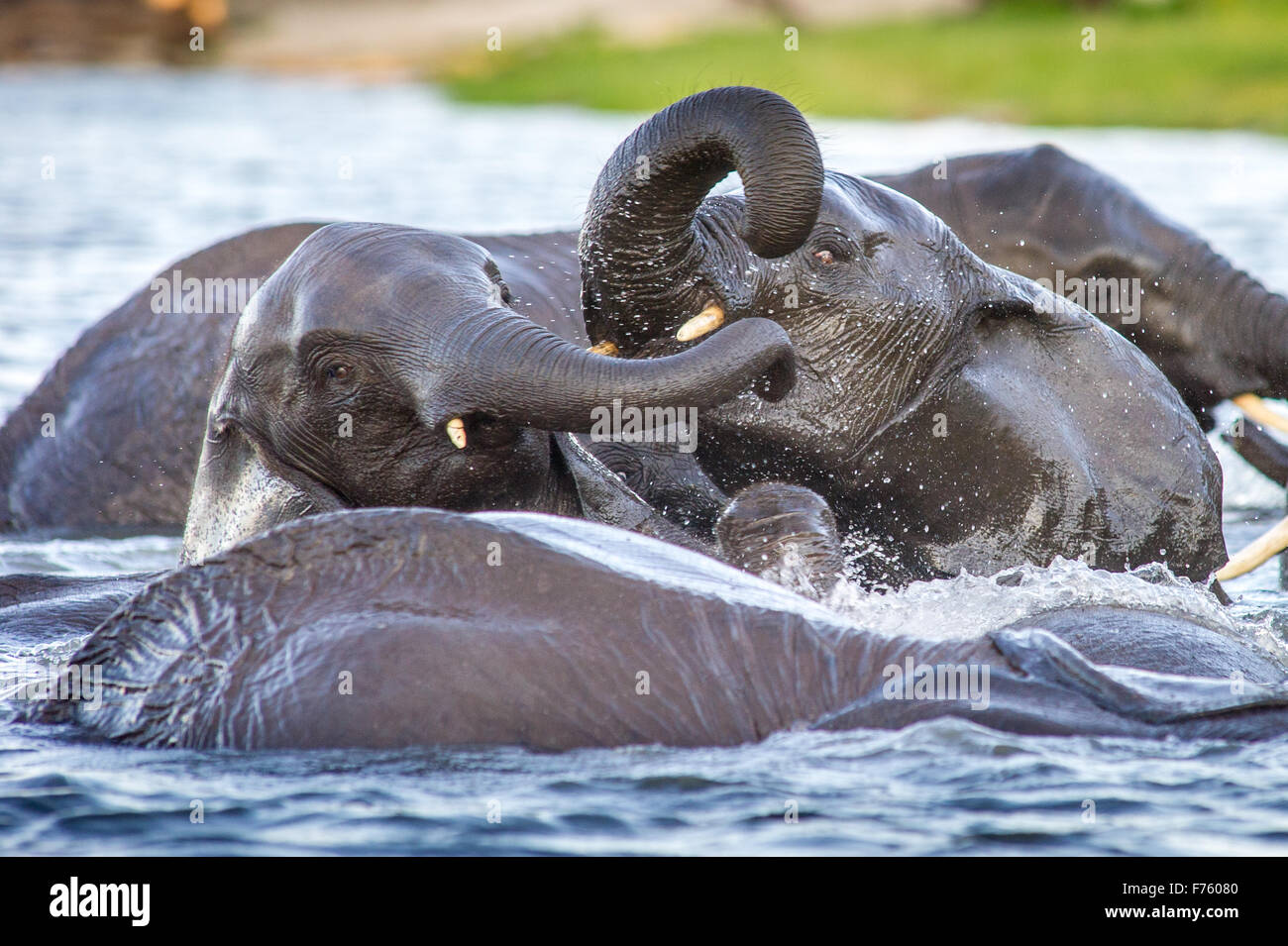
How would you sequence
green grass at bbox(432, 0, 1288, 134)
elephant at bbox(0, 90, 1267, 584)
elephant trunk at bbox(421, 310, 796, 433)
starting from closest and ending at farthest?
elephant trunk at bbox(421, 310, 796, 433) → elephant at bbox(0, 90, 1267, 584) → green grass at bbox(432, 0, 1288, 134)

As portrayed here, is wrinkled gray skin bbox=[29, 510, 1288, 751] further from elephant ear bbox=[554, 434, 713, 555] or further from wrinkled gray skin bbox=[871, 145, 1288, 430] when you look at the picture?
wrinkled gray skin bbox=[871, 145, 1288, 430]

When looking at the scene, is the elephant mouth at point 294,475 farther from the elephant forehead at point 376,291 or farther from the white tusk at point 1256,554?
the white tusk at point 1256,554

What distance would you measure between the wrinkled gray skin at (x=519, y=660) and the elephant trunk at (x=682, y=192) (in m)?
1.03

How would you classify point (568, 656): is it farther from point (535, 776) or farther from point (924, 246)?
point (924, 246)

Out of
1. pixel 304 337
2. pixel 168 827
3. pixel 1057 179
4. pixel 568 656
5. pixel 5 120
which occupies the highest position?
pixel 5 120

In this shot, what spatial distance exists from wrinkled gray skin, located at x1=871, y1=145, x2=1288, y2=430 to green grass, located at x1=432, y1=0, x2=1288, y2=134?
60.6ft

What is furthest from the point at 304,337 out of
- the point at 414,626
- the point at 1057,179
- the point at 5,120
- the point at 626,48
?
the point at 626,48

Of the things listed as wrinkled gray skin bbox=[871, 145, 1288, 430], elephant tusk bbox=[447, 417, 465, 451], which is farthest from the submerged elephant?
elephant tusk bbox=[447, 417, 465, 451]

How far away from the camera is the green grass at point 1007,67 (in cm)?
3014

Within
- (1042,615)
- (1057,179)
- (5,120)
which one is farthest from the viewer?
(5,120)

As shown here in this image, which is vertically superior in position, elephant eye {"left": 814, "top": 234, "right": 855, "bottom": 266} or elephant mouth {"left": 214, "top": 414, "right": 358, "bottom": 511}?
elephant eye {"left": 814, "top": 234, "right": 855, "bottom": 266}

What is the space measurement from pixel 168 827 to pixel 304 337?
4.96 ft

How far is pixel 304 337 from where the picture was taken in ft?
16.9

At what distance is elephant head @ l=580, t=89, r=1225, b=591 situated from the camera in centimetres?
548
